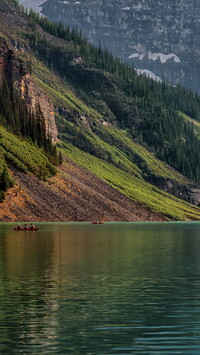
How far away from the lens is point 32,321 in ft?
130

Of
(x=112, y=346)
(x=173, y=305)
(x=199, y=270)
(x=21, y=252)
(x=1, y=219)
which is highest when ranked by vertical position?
(x=112, y=346)

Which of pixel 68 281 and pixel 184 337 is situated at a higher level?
pixel 184 337

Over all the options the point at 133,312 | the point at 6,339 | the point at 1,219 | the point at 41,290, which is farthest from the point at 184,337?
the point at 1,219

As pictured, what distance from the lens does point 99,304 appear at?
4506cm

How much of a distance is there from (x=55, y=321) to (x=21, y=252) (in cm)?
4693

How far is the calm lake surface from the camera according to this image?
3444cm

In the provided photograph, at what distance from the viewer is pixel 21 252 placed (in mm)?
85875

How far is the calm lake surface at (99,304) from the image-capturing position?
34438mm

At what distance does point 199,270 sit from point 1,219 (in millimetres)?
125384

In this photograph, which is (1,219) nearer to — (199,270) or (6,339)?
(199,270)

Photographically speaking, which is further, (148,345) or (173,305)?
(173,305)

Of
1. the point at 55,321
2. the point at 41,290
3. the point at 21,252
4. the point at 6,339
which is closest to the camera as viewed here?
the point at 6,339

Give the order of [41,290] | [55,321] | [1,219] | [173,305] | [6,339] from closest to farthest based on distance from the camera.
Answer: [6,339] → [55,321] → [173,305] → [41,290] → [1,219]

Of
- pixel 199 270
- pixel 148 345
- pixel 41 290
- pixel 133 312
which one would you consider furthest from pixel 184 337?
pixel 199 270
